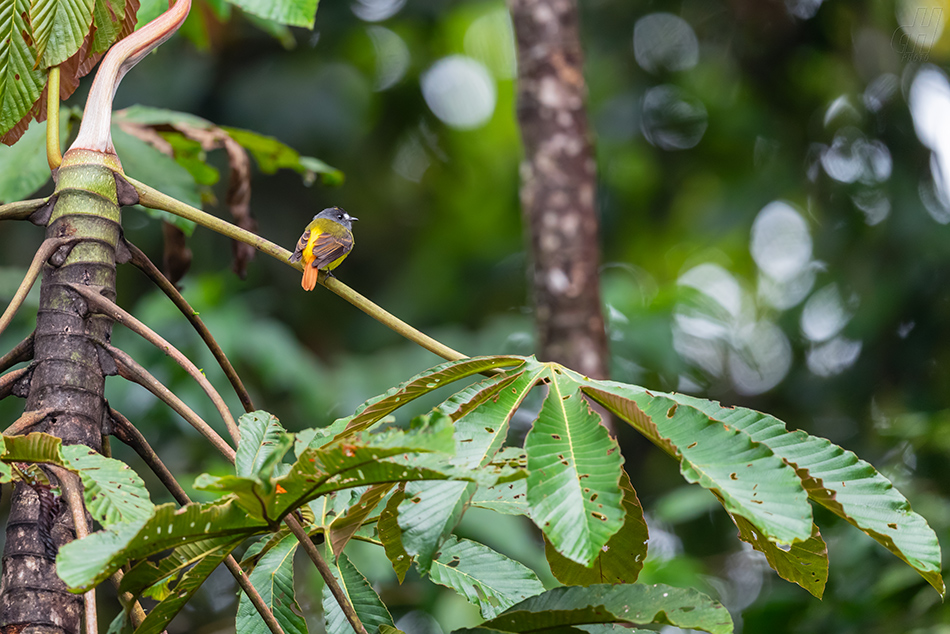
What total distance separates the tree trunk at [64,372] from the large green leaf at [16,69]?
14 cm

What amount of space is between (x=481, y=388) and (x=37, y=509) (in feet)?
1.67

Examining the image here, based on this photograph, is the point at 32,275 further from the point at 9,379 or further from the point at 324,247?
the point at 324,247

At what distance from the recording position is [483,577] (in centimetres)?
116

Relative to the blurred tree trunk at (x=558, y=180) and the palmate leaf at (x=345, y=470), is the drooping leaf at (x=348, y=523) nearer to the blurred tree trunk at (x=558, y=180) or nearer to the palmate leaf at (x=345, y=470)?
the palmate leaf at (x=345, y=470)

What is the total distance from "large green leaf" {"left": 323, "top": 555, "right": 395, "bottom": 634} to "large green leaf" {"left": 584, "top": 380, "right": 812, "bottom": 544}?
1.30ft

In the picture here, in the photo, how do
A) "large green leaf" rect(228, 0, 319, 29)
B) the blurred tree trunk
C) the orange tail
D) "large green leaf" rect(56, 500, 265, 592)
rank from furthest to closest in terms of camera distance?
the blurred tree trunk
the orange tail
"large green leaf" rect(228, 0, 319, 29)
"large green leaf" rect(56, 500, 265, 592)

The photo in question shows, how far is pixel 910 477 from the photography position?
169 inches

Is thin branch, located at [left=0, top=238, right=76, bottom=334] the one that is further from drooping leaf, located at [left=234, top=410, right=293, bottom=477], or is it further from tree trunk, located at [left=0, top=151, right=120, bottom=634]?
drooping leaf, located at [left=234, top=410, right=293, bottom=477]

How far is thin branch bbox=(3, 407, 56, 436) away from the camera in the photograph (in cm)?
90

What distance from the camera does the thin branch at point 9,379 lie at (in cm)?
99

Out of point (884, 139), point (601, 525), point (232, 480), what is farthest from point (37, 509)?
point (884, 139)

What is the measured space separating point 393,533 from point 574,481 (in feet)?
0.97

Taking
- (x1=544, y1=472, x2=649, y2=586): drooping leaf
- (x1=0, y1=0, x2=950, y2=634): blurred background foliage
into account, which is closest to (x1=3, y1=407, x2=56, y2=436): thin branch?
(x1=544, y1=472, x2=649, y2=586): drooping leaf

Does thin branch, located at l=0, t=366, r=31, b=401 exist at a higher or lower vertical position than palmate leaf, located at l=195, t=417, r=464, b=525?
higher
